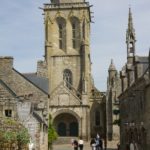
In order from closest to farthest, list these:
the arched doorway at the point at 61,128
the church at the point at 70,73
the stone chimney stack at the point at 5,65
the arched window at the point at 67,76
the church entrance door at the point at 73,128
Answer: the stone chimney stack at the point at 5,65 → the church at the point at 70,73 → the church entrance door at the point at 73,128 → the arched doorway at the point at 61,128 → the arched window at the point at 67,76

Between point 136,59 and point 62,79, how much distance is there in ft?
111

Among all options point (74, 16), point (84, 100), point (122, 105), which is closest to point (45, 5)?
point (74, 16)

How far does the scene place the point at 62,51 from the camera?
70.2 m

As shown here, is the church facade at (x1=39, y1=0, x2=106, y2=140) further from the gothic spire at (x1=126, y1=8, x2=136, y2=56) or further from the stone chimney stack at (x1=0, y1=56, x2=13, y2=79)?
the stone chimney stack at (x1=0, y1=56, x2=13, y2=79)

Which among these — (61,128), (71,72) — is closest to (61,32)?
(71,72)

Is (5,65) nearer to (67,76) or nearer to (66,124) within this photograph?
(66,124)

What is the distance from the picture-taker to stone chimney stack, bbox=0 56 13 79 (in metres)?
31.4

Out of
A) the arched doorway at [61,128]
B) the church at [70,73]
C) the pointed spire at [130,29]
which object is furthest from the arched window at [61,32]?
the pointed spire at [130,29]

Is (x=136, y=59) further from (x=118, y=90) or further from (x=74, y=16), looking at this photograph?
(x=74, y=16)

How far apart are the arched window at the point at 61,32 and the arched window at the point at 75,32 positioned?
53.6 inches

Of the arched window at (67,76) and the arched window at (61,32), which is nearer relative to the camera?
the arched window at (67,76)

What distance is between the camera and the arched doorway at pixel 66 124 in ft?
215

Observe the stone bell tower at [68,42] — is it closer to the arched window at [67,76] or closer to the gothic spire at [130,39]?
the arched window at [67,76]

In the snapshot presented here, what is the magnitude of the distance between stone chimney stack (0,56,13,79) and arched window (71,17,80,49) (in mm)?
38133
